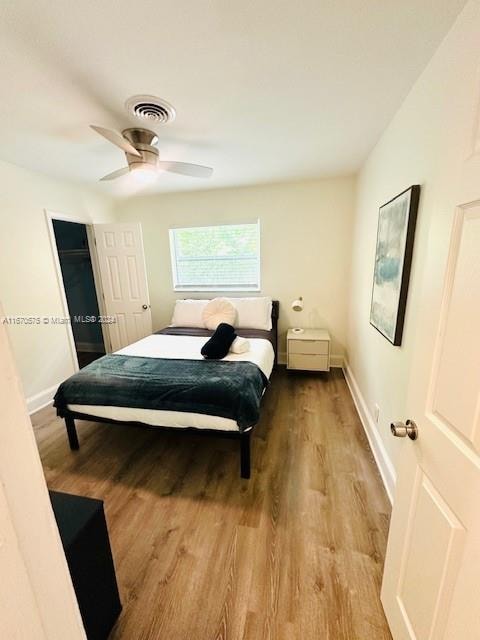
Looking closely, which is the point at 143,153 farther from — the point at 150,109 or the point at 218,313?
the point at 218,313

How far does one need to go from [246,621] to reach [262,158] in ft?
10.4

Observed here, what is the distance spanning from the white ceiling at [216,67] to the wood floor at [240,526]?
244 centimetres

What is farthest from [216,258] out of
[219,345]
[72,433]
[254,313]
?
[72,433]

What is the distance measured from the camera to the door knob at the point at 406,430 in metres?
0.90

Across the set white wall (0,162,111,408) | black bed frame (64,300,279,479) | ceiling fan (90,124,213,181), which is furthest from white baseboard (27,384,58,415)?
ceiling fan (90,124,213,181)

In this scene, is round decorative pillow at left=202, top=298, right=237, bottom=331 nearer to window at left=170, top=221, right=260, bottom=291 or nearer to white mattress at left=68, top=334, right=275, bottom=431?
white mattress at left=68, top=334, right=275, bottom=431

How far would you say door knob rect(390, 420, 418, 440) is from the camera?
900mm

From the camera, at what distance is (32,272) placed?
277 cm

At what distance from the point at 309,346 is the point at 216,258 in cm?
179

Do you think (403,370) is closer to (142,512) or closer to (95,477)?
(142,512)

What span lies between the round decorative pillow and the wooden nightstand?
770mm

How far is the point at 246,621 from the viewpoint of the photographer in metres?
1.12

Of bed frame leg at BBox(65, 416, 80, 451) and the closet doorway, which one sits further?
the closet doorway

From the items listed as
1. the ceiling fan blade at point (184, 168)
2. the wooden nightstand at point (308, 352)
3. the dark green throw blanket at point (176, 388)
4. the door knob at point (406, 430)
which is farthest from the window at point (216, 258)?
the door knob at point (406, 430)
